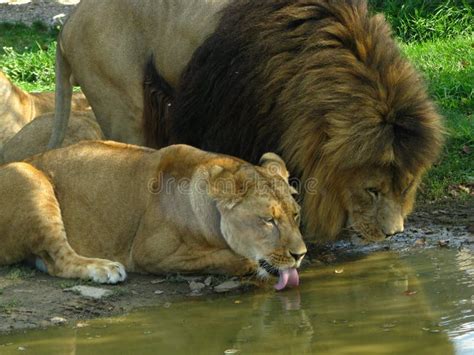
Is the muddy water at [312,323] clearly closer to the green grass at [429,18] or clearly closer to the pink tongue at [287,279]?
the pink tongue at [287,279]

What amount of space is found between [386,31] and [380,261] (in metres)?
1.24

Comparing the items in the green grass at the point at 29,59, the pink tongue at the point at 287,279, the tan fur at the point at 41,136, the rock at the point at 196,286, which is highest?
the pink tongue at the point at 287,279

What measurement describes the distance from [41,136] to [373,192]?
9.04ft

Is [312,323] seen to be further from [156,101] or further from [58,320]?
[156,101]

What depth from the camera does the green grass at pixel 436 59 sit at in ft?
25.6

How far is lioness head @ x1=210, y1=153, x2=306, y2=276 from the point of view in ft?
18.5

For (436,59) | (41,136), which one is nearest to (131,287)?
(41,136)

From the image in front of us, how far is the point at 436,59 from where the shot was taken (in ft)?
31.7

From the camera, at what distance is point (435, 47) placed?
32.9 feet

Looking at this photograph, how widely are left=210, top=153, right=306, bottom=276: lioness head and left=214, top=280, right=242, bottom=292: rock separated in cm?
17

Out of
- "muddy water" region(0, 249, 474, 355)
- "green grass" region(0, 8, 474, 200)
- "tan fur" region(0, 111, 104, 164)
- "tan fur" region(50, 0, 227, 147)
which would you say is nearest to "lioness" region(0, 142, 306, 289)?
"muddy water" region(0, 249, 474, 355)

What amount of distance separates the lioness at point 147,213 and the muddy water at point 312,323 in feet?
0.91
